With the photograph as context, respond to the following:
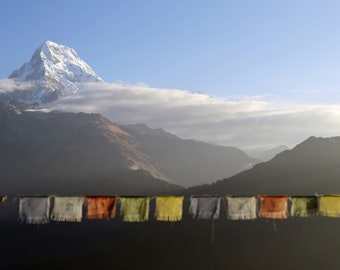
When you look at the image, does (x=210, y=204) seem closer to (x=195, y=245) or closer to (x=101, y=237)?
(x=195, y=245)

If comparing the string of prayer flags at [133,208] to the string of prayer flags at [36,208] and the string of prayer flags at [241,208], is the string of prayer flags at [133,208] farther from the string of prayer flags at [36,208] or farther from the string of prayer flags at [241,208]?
the string of prayer flags at [241,208]

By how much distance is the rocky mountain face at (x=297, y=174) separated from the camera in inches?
4321

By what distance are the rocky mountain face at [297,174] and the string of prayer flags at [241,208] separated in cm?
7403

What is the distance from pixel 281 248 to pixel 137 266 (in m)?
28.3

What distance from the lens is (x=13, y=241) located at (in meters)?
120

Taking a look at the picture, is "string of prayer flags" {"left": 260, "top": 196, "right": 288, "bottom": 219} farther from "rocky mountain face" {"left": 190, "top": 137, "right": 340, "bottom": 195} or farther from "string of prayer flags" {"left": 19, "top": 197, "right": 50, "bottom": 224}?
"rocky mountain face" {"left": 190, "top": 137, "right": 340, "bottom": 195}

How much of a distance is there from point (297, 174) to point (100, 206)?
325ft

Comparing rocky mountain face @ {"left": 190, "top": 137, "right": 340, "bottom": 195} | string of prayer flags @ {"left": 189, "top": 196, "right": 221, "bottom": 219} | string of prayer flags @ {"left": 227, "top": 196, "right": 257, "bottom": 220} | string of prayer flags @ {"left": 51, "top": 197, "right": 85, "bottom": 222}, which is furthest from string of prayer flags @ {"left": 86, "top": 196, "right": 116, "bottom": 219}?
rocky mountain face @ {"left": 190, "top": 137, "right": 340, "bottom": 195}

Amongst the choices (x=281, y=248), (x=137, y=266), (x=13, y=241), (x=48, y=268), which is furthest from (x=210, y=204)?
(x=13, y=241)

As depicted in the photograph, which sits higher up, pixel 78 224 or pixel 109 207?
pixel 109 207

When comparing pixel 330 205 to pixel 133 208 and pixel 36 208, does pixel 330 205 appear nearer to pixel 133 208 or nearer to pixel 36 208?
pixel 133 208

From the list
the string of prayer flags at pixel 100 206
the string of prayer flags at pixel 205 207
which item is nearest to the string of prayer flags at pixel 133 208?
the string of prayer flags at pixel 100 206

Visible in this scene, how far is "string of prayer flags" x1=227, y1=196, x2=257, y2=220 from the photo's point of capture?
3103 cm

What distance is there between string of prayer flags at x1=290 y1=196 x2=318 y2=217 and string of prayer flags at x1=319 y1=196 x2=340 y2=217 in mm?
549
